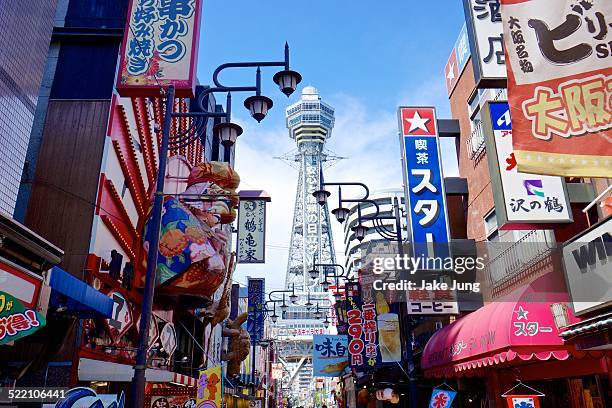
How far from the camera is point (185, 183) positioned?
18.8 meters

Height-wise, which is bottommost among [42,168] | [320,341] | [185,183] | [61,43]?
[320,341]

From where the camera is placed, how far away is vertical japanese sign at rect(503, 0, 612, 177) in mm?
5598

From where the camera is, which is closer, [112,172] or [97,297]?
[97,297]

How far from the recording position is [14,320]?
6.15m

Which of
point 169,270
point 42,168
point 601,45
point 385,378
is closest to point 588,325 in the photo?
point 601,45

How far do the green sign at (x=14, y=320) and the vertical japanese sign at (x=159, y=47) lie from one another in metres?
6.48

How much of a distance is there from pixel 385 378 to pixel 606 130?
20321mm

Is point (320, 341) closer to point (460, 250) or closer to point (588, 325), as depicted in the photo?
point (460, 250)

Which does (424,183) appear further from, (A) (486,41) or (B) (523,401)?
(B) (523,401)

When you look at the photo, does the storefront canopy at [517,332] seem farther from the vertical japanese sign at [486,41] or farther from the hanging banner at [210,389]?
the hanging banner at [210,389]

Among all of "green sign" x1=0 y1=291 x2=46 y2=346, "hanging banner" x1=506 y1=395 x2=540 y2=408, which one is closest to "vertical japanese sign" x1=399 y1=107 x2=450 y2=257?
"hanging banner" x1=506 y1=395 x2=540 y2=408

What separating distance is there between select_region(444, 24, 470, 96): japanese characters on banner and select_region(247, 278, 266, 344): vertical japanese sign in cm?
2429

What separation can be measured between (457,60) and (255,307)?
2615cm

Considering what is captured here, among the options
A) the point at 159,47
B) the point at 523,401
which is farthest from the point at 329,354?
the point at 159,47
